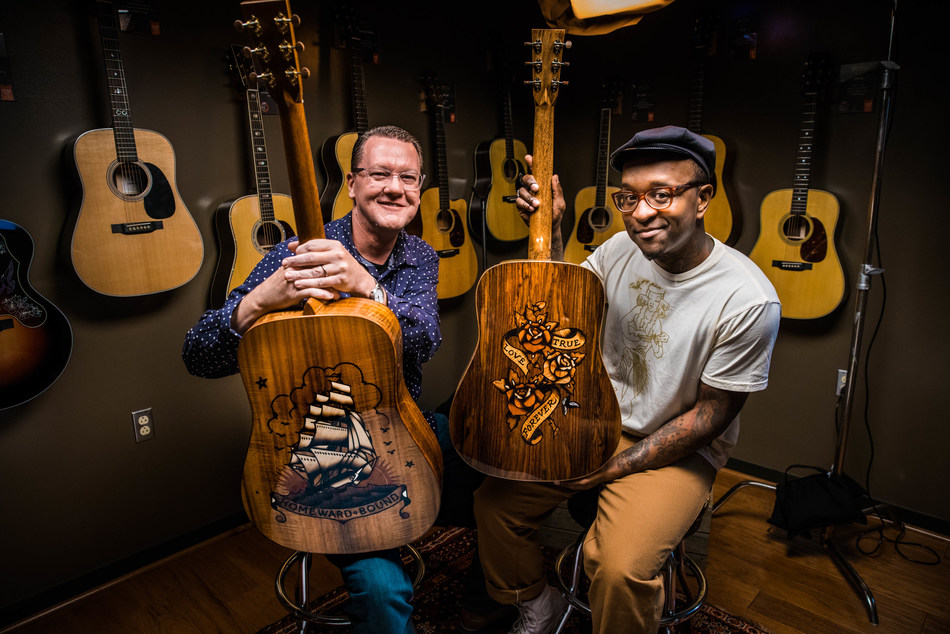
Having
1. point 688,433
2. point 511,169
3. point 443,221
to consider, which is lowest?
point 688,433

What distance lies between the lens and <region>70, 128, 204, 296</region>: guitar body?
1.73m

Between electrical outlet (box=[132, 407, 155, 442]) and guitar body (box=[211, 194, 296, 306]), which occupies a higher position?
guitar body (box=[211, 194, 296, 306])

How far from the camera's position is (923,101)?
2.18 m

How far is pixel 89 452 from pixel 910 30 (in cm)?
345

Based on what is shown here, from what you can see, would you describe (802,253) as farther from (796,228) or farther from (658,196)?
(658,196)

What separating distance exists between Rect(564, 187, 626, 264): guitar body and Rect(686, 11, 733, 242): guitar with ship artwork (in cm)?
45

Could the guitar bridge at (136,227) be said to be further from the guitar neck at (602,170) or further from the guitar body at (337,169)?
the guitar neck at (602,170)

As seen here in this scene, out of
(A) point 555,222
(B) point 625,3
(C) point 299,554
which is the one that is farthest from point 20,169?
(B) point 625,3

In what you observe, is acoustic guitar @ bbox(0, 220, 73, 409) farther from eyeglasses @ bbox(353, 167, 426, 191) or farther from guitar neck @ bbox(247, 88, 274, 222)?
eyeglasses @ bbox(353, 167, 426, 191)

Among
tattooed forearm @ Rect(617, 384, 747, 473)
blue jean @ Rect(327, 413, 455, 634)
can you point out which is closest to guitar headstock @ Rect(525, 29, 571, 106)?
tattooed forearm @ Rect(617, 384, 747, 473)

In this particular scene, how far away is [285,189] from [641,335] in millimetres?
1554

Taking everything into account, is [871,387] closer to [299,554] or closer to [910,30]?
[910,30]

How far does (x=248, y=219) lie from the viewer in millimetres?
2053

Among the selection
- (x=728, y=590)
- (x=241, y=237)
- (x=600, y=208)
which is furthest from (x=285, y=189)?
(x=728, y=590)
